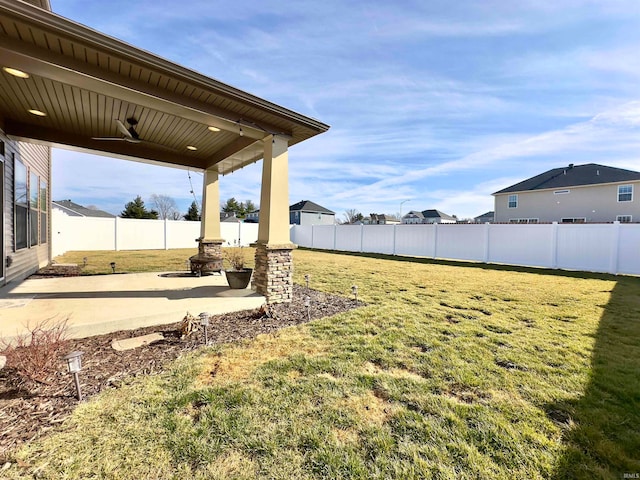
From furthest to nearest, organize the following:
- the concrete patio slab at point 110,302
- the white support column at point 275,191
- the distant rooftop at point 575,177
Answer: the distant rooftop at point 575,177 < the white support column at point 275,191 < the concrete patio slab at point 110,302

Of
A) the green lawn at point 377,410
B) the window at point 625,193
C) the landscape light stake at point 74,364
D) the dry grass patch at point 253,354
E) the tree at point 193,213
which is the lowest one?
the dry grass patch at point 253,354

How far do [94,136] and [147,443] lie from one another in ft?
22.8

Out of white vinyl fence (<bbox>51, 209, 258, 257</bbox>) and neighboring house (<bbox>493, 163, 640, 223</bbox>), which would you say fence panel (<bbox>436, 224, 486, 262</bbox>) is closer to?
white vinyl fence (<bbox>51, 209, 258, 257</bbox>)

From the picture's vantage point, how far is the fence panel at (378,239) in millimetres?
15648

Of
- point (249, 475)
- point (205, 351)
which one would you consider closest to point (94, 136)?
point (205, 351)

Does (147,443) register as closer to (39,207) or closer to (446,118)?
(39,207)

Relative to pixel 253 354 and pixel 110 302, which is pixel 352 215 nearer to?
pixel 110 302

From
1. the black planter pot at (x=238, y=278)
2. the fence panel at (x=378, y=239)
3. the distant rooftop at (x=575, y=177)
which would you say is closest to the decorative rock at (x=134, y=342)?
the black planter pot at (x=238, y=278)

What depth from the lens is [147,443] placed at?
188cm

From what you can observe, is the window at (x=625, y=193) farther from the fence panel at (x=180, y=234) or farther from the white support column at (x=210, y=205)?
the fence panel at (x=180, y=234)

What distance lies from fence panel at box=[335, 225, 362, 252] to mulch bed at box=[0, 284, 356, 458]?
1234 cm

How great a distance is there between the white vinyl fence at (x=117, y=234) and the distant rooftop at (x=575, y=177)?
2141cm

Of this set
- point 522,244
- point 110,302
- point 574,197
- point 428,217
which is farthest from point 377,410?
point 428,217

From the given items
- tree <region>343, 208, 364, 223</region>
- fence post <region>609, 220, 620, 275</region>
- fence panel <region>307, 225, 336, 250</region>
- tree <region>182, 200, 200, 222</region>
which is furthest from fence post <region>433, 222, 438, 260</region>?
tree <region>343, 208, 364, 223</region>
